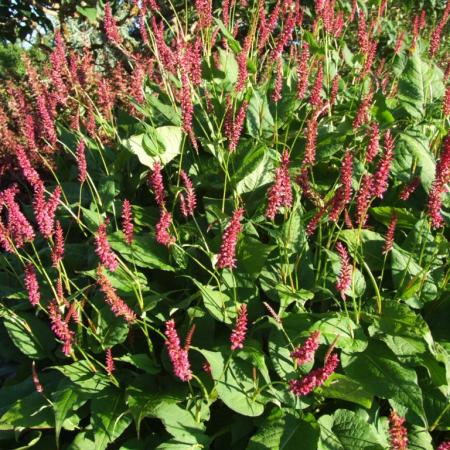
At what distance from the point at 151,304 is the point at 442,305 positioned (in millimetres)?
1292

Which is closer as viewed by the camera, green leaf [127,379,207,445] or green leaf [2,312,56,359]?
green leaf [127,379,207,445]

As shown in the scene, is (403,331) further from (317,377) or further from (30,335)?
(30,335)

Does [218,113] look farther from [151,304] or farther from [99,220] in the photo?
[151,304]

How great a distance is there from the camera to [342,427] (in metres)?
1.93

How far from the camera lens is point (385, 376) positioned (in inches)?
75.9

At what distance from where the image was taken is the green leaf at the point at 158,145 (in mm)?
2658

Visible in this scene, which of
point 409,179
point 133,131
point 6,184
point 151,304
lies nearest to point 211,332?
point 151,304

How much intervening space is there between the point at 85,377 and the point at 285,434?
34.3 inches

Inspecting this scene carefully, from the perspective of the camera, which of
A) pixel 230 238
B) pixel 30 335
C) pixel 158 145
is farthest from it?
pixel 158 145

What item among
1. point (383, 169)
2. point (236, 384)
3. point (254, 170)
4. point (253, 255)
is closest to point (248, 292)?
point (253, 255)

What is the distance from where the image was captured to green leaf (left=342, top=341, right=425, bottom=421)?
6.08ft

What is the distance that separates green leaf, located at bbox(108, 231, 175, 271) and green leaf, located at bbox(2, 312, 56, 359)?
558 mm

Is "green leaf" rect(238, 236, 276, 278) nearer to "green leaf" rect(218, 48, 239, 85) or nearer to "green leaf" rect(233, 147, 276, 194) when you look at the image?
"green leaf" rect(233, 147, 276, 194)

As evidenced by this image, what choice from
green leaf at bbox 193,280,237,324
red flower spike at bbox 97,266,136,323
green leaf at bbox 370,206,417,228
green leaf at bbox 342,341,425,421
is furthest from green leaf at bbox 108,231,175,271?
green leaf at bbox 370,206,417,228
